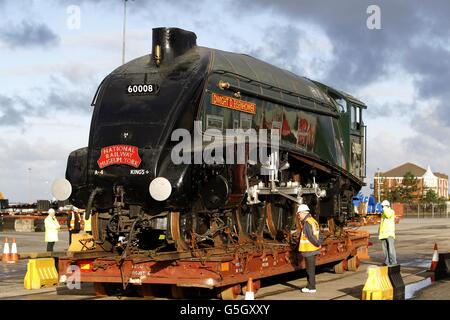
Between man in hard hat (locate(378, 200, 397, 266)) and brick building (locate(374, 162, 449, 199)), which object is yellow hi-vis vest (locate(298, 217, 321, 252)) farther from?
brick building (locate(374, 162, 449, 199))

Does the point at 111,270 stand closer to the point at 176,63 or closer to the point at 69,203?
the point at 69,203

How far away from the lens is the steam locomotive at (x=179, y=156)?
11.3 m

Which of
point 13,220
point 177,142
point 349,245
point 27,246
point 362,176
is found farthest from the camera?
point 13,220

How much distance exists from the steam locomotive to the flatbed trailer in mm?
317

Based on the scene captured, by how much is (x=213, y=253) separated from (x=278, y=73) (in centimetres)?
519

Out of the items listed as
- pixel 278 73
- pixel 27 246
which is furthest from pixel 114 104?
pixel 27 246

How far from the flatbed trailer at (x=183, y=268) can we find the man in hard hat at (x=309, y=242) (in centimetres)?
51

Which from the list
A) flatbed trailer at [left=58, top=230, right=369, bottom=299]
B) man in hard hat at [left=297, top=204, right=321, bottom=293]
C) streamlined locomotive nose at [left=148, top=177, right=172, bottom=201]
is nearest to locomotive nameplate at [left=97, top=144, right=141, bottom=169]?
streamlined locomotive nose at [left=148, top=177, right=172, bottom=201]

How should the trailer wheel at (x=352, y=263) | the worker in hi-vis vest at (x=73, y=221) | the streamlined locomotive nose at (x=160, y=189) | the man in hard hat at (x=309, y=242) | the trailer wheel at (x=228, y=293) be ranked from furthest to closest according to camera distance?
the worker in hi-vis vest at (x=73, y=221) → the trailer wheel at (x=352, y=263) → the man in hard hat at (x=309, y=242) → the trailer wheel at (x=228, y=293) → the streamlined locomotive nose at (x=160, y=189)

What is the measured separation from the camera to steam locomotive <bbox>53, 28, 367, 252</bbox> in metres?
11.3

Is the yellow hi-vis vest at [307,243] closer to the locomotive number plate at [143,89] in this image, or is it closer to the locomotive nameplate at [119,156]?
the locomotive nameplate at [119,156]

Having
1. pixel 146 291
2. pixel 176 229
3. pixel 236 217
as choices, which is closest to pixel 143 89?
pixel 176 229

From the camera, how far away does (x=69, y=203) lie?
12281mm

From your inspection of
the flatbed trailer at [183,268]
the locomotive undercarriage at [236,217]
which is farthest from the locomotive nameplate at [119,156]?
the flatbed trailer at [183,268]
